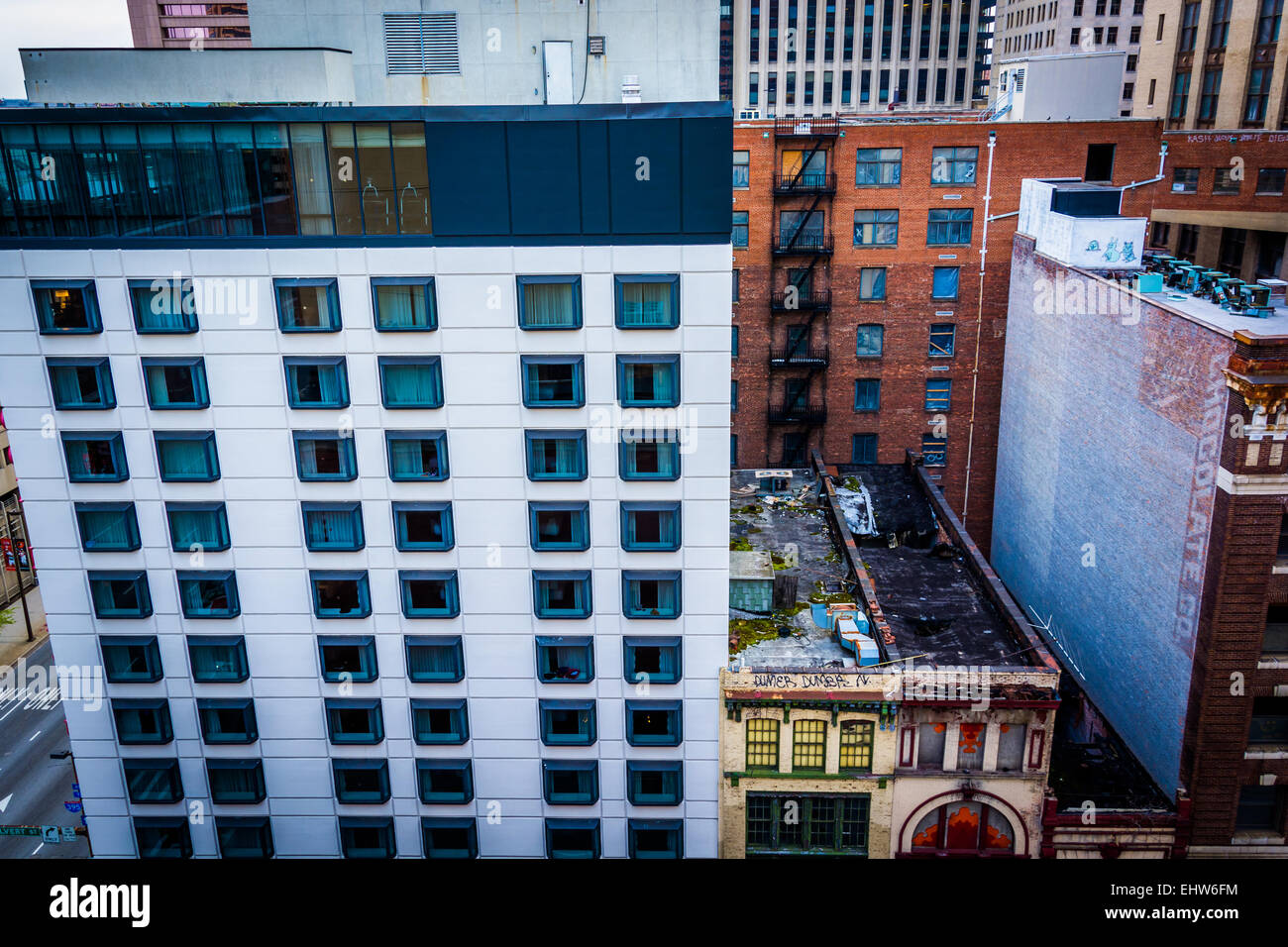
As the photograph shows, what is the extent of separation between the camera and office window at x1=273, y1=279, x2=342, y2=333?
3406 cm

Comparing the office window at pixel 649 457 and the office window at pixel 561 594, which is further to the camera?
the office window at pixel 561 594

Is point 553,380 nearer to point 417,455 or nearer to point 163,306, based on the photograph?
point 417,455

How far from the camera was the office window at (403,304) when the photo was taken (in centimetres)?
3403

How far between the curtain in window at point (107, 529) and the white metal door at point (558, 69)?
22.2 metres

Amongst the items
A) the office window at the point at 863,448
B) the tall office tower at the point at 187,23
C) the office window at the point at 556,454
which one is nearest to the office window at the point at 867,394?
the office window at the point at 863,448

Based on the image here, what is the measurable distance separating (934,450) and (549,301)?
39985 millimetres

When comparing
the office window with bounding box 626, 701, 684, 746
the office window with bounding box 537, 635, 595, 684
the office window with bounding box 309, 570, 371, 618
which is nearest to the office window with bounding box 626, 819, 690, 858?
the office window with bounding box 626, 701, 684, 746

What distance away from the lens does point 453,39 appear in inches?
1458

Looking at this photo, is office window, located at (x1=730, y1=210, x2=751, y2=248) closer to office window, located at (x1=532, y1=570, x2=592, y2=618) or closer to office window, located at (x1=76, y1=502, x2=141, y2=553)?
office window, located at (x1=532, y1=570, x2=592, y2=618)

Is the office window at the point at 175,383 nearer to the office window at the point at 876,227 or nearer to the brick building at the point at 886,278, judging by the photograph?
the brick building at the point at 886,278

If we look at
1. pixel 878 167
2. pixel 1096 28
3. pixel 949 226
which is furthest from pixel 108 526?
pixel 1096 28
